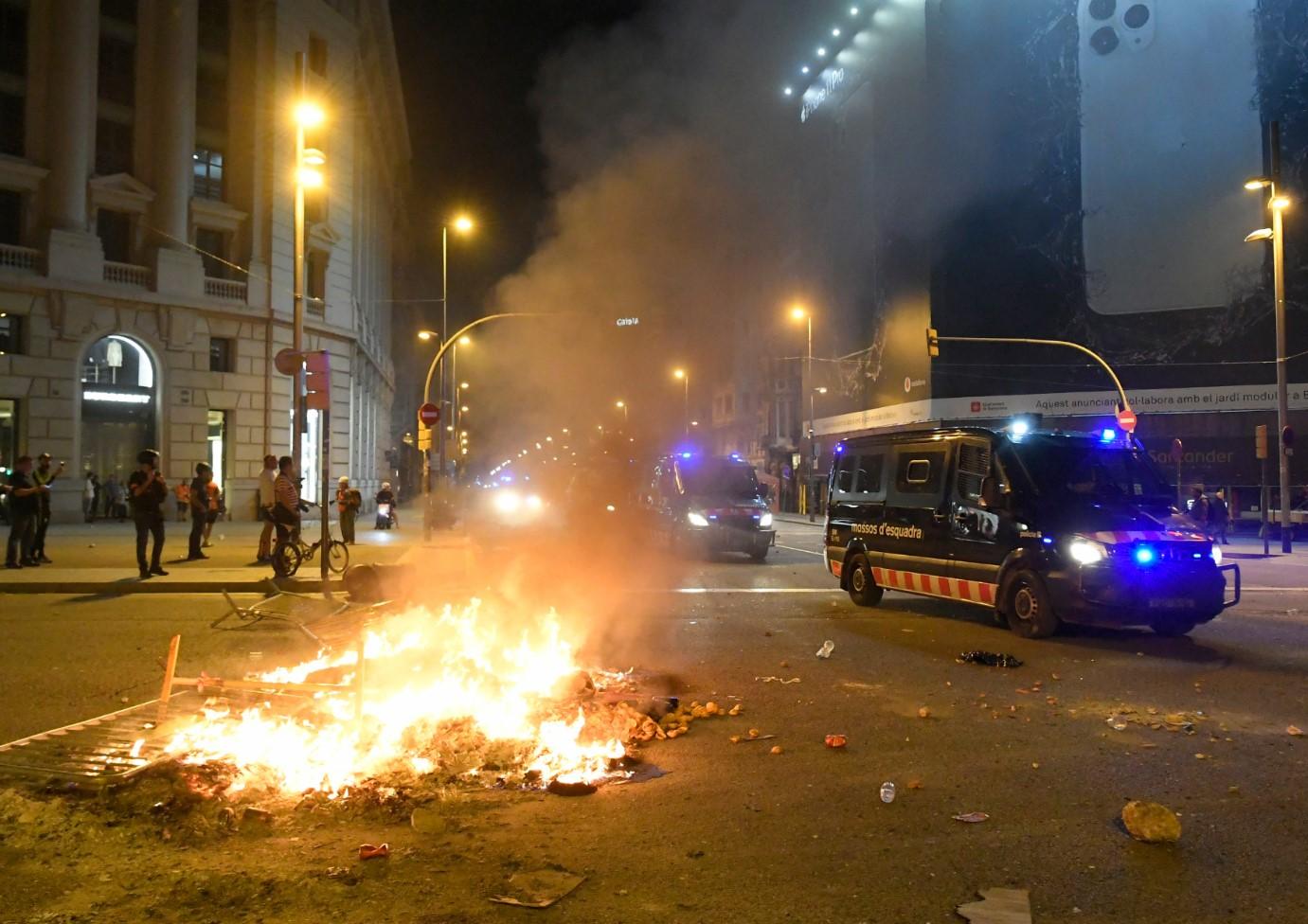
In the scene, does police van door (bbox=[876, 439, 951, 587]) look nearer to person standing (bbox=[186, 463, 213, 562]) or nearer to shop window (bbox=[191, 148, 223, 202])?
person standing (bbox=[186, 463, 213, 562])

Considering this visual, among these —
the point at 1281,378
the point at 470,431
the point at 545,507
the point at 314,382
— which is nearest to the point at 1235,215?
the point at 1281,378

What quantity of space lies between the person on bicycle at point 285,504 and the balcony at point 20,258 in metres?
16.3

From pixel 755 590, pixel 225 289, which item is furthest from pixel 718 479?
pixel 225 289

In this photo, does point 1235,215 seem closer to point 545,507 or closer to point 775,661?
point 545,507

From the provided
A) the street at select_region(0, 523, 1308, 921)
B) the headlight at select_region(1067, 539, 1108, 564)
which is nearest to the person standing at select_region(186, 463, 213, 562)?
the street at select_region(0, 523, 1308, 921)

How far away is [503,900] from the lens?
10.8 ft

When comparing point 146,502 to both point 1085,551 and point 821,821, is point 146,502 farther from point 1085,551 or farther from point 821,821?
point 1085,551

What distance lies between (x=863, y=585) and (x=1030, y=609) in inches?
103

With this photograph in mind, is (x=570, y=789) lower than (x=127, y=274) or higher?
lower

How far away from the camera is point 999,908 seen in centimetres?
324

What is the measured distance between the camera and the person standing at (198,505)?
50.5 feet

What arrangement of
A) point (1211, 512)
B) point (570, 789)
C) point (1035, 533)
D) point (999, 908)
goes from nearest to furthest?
1. point (999, 908)
2. point (570, 789)
3. point (1035, 533)
4. point (1211, 512)

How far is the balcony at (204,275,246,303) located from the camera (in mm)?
27906

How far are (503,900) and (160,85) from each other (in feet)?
102
